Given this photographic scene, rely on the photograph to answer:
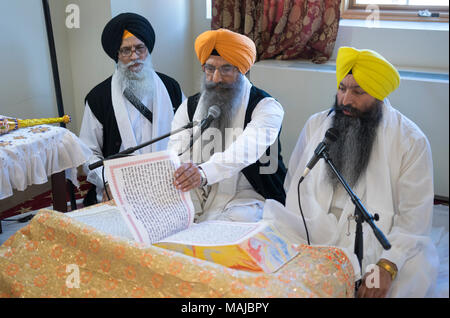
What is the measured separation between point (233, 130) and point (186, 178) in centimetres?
74

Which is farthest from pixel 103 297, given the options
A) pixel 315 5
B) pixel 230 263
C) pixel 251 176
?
pixel 315 5

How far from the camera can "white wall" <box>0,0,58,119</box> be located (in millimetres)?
3617

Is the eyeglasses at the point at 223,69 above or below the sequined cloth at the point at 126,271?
above

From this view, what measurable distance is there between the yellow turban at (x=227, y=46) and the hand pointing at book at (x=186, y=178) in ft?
2.64

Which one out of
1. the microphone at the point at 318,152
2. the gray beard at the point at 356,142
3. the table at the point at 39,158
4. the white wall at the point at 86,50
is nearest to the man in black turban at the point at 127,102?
the table at the point at 39,158

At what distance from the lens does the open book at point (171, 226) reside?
1.69 m

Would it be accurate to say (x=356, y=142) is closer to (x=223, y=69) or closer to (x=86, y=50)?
(x=223, y=69)

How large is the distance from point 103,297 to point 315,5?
8.88 feet

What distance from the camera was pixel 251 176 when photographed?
2.61 meters

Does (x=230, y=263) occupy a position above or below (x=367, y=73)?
below

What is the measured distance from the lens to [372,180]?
2047mm

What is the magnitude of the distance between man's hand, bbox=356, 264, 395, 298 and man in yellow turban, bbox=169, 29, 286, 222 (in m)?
0.77

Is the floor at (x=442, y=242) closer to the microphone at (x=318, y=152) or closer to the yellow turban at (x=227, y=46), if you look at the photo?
the microphone at (x=318, y=152)

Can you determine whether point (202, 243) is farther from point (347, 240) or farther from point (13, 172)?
point (13, 172)
